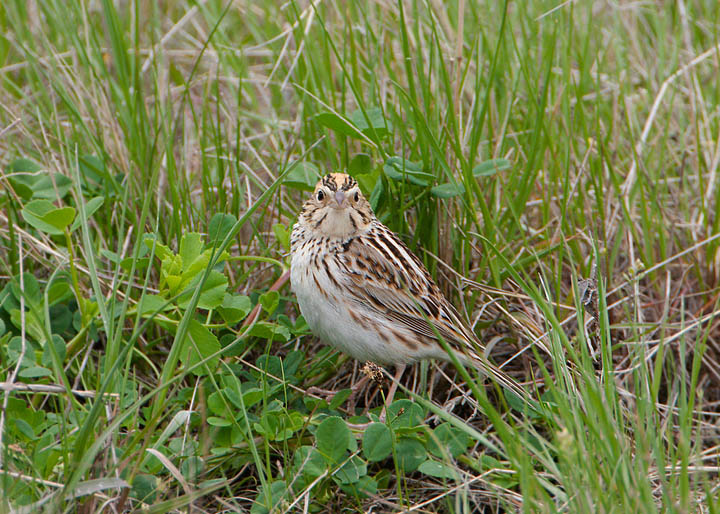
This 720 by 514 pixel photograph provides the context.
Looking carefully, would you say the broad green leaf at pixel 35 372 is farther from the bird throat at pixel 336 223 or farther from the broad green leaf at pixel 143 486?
the bird throat at pixel 336 223

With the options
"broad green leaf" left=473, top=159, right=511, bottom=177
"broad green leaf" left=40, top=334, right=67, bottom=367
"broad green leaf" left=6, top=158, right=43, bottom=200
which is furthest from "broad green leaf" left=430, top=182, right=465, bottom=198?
"broad green leaf" left=6, top=158, right=43, bottom=200

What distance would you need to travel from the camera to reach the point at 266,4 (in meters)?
6.73

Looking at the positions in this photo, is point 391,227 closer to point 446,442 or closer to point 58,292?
point 446,442

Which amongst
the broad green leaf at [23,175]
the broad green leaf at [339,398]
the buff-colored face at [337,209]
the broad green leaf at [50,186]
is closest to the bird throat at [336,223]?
the buff-colored face at [337,209]

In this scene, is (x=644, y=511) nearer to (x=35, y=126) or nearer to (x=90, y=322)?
(x=90, y=322)

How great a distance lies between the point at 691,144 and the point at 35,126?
4.00 metres

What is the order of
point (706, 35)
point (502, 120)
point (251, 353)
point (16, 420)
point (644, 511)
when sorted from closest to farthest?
point (644, 511)
point (16, 420)
point (251, 353)
point (502, 120)
point (706, 35)

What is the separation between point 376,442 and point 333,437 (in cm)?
21

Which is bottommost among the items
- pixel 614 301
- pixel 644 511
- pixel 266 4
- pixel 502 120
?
pixel 614 301

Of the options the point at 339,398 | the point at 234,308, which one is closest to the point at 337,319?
the point at 339,398

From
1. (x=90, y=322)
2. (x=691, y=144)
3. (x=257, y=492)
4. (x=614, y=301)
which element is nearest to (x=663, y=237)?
(x=614, y=301)

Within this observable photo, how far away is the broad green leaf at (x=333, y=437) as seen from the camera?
3.74 metres

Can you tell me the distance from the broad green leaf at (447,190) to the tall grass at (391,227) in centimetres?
8

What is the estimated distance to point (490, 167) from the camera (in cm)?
470
